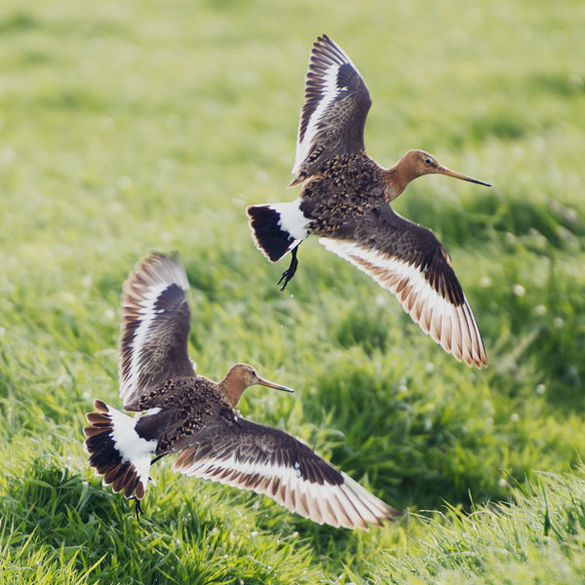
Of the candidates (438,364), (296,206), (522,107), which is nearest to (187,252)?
(438,364)

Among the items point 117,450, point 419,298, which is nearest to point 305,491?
point 117,450

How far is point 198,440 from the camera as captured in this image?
384 cm

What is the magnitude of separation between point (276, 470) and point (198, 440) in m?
0.40

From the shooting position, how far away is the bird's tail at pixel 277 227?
2.98 m

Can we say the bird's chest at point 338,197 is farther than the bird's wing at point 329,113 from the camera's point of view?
No

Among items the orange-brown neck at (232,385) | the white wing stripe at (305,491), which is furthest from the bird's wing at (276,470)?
the orange-brown neck at (232,385)

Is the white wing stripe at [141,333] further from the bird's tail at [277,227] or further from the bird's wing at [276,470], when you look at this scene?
the bird's tail at [277,227]

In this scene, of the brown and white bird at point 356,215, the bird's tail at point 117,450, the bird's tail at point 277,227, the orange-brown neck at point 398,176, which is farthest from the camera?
the bird's tail at point 117,450

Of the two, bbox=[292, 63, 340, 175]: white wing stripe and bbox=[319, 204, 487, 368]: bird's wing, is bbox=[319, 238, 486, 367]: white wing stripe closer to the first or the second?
bbox=[319, 204, 487, 368]: bird's wing

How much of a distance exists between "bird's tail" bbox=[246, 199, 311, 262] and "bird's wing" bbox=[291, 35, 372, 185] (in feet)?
1.07

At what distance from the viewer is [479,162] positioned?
7930mm

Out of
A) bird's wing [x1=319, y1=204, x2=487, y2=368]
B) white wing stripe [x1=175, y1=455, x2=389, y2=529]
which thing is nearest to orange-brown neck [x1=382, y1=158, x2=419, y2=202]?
bird's wing [x1=319, y1=204, x2=487, y2=368]

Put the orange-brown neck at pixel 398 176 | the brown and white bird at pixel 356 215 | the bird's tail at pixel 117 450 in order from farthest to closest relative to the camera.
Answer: the bird's tail at pixel 117 450
the orange-brown neck at pixel 398 176
the brown and white bird at pixel 356 215

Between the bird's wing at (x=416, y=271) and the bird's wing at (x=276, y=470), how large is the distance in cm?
83
